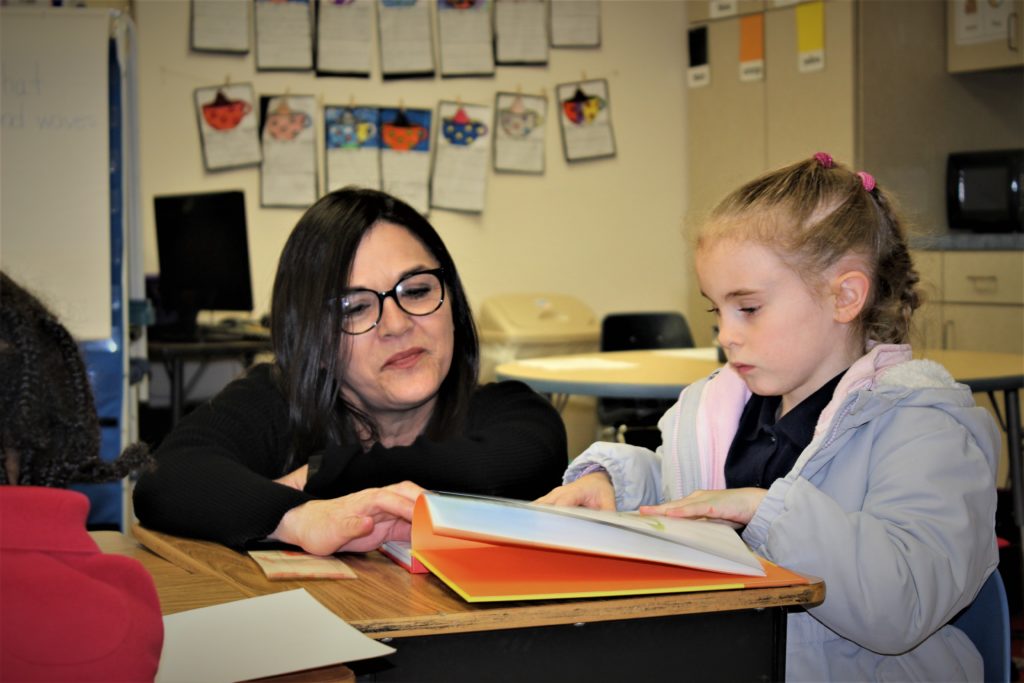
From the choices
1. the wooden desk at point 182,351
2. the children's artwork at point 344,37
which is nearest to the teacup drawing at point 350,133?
the children's artwork at point 344,37

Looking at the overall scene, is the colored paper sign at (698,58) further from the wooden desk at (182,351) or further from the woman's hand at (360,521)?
the woman's hand at (360,521)

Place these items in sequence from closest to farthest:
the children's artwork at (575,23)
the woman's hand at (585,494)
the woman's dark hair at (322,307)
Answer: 1. the woman's hand at (585,494)
2. the woman's dark hair at (322,307)
3. the children's artwork at (575,23)

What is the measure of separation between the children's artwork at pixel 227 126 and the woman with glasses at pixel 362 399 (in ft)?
10.5

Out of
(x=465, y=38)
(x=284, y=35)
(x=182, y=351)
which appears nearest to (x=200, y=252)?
(x=182, y=351)

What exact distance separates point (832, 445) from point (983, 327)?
3507mm

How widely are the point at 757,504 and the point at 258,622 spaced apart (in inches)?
18.3

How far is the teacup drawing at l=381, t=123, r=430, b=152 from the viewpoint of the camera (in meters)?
4.91

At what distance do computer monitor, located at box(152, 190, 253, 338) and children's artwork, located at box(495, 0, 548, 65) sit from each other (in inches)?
64.8

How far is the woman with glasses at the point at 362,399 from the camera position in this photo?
1.32 m

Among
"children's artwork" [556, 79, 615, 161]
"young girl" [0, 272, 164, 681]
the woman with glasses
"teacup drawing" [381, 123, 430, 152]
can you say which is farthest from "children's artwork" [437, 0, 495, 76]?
"young girl" [0, 272, 164, 681]

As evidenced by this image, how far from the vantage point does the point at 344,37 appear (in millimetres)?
4832

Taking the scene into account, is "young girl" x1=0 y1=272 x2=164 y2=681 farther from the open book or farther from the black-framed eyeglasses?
the black-framed eyeglasses

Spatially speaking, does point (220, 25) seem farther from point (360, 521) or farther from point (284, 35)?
point (360, 521)

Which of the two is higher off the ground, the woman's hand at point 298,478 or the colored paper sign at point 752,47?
the colored paper sign at point 752,47
